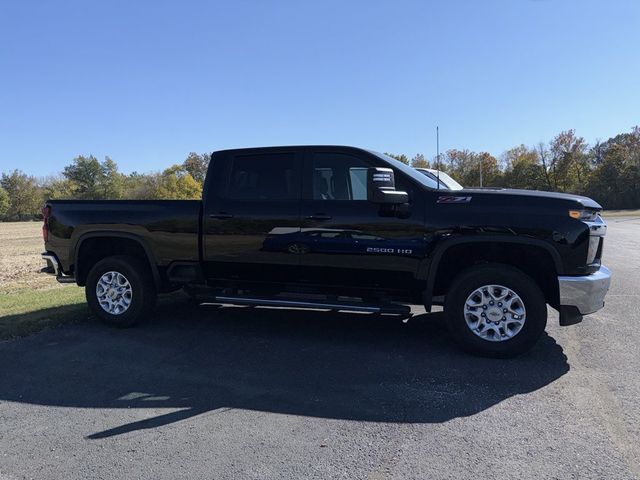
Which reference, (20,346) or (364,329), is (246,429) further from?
(20,346)

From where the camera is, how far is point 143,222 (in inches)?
247

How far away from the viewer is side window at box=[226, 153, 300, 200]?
587 cm

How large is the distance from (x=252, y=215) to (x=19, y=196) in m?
119

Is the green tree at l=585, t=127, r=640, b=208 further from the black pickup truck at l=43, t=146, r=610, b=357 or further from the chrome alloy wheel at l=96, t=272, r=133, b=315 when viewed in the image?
the chrome alloy wheel at l=96, t=272, r=133, b=315

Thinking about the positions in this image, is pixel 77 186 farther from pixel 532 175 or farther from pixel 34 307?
pixel 34 307

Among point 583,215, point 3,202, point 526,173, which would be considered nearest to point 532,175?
point 526,173

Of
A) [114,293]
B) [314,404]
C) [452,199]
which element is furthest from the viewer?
[114,293]

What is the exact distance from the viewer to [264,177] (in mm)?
6012

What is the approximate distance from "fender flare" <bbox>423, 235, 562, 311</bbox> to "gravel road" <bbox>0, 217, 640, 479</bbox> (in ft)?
2.25

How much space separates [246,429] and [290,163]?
3178 mm

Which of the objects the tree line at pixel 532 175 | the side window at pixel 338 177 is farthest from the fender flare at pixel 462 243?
the tree line at pixel 532 175

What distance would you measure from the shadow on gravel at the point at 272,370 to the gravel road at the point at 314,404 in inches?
0.9

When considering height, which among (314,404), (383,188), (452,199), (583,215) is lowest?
(314,404)

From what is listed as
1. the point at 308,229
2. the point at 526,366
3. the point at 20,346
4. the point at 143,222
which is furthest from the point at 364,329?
the point at 20,346
